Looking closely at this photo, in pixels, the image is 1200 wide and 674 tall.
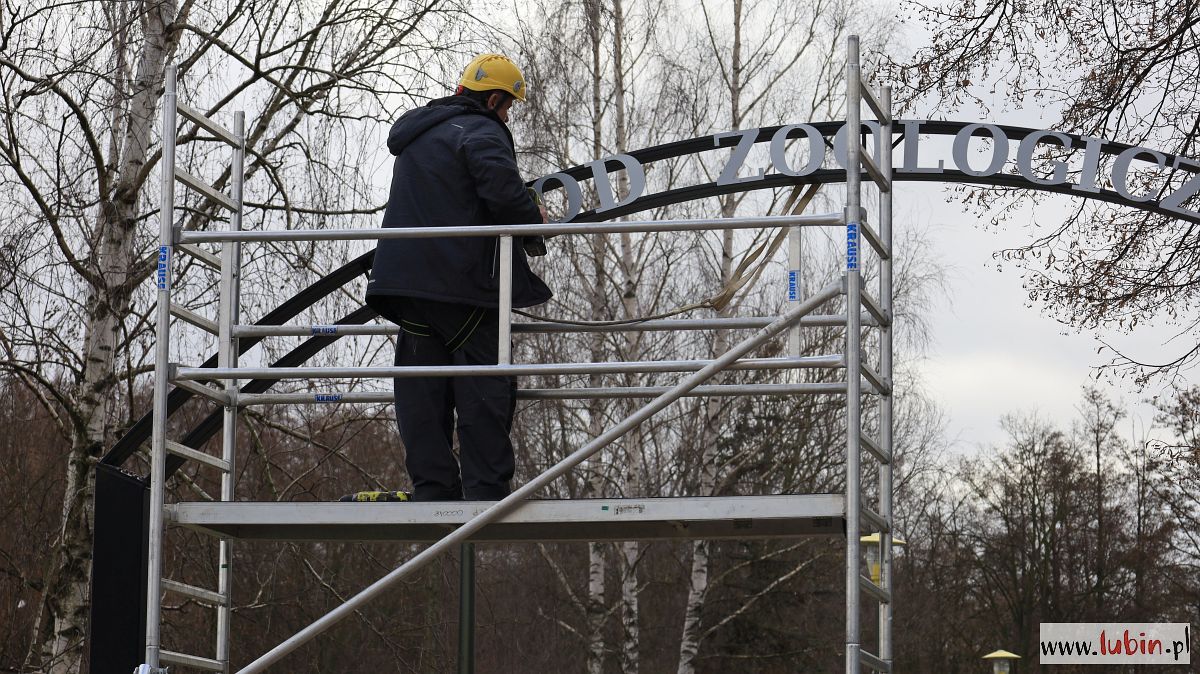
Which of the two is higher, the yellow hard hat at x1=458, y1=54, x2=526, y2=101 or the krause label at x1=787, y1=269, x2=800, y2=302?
the yellow hard hat at x1=458, y1=54, x2=526, y2=101

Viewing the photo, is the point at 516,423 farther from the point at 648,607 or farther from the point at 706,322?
the point at 706,322

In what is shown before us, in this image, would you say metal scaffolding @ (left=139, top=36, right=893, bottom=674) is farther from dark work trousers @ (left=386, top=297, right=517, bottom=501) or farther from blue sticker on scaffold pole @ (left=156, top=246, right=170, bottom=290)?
dark work trousers @ (left=386, top=297, right=517, bottom=501)

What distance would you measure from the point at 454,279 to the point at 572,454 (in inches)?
36.6

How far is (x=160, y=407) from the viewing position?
19.5 feet

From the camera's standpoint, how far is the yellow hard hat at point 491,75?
6297 mm

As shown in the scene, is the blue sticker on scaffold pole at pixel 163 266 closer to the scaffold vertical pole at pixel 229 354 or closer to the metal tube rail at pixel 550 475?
the scaffold vertical pole at pixel 229 354

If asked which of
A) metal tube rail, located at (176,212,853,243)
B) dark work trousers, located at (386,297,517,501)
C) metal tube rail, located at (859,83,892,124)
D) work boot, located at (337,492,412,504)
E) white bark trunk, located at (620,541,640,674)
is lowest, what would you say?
white bark trunk, located at (620,541,640,674)

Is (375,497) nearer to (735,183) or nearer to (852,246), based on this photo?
(852,246)

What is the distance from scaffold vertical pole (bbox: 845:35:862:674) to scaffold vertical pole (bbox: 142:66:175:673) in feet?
8.24

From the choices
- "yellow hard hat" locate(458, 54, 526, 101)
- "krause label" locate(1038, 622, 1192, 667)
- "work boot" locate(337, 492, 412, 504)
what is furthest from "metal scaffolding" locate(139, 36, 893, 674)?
"krause label" locate(1038, 622, 1192, 667)

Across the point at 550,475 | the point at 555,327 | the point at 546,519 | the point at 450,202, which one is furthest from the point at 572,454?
the point at 555,327

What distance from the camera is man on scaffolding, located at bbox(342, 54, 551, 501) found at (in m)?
6.06

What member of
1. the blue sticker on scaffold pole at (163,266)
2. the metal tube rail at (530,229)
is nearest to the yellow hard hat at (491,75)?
the metal tube rail at (530,229)

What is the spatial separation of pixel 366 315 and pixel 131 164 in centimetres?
428
